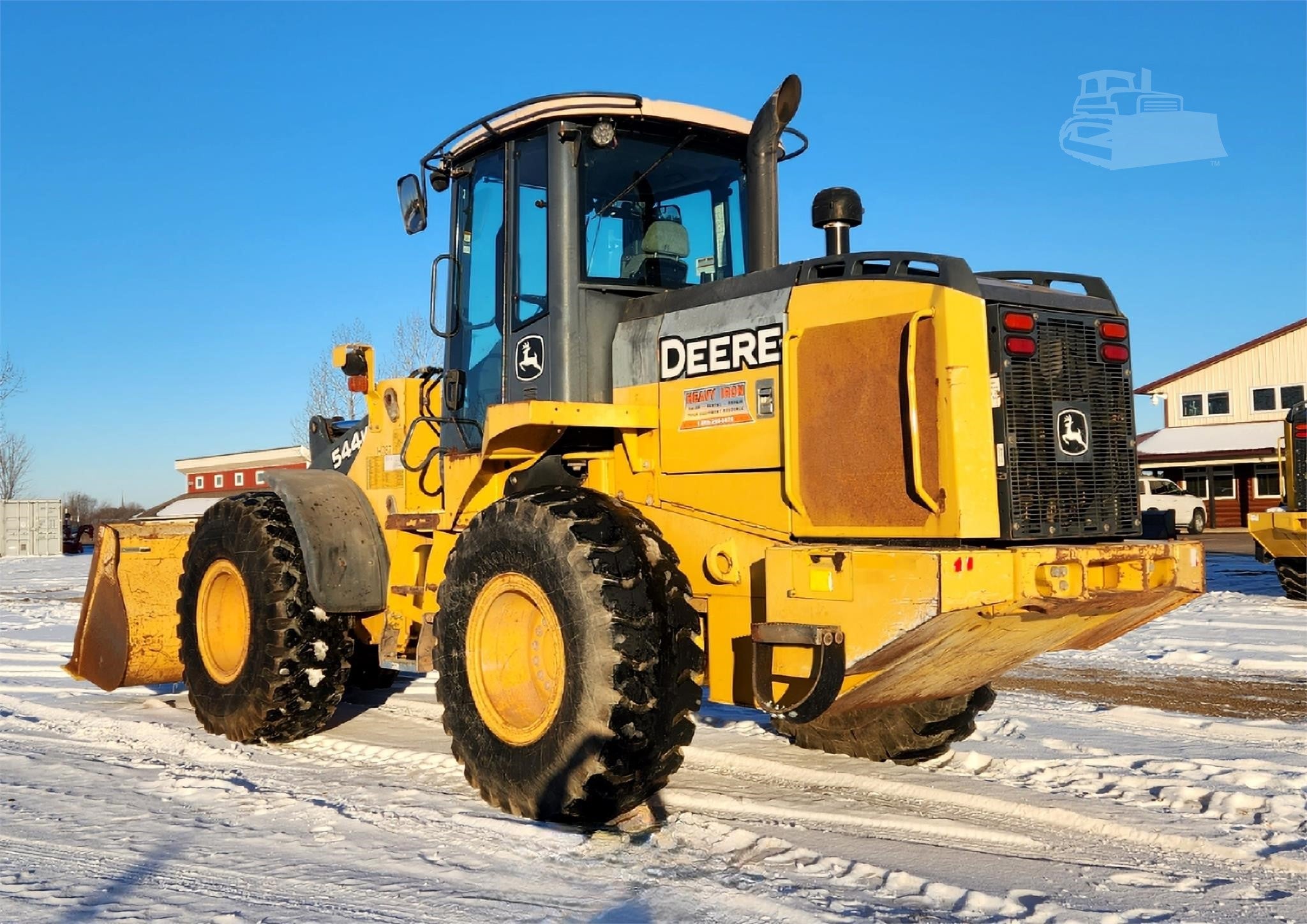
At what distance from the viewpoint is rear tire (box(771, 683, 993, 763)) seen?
242 inches

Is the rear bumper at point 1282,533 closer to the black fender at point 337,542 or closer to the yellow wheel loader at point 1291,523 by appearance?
the yellow wheel loader at point 1291,523

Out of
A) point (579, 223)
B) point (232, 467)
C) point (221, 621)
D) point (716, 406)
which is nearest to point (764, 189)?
point (579, 223)

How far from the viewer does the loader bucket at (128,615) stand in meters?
8.09

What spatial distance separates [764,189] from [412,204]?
6.79ft

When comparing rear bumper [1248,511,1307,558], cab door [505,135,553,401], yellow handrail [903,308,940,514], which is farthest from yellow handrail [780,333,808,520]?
rear bumper [1248,511,1307,558]

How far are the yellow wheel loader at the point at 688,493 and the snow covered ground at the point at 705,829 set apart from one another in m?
0.39

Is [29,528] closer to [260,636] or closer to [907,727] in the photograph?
[260,636]

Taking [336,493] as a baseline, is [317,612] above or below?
below

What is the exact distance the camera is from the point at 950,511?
467 centimetres

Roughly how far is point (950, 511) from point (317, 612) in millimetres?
4027

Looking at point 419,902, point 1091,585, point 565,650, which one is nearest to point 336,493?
point 565,650

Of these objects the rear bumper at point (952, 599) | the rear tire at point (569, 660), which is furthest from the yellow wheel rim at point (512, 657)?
the rear bumper at point (952, 599)

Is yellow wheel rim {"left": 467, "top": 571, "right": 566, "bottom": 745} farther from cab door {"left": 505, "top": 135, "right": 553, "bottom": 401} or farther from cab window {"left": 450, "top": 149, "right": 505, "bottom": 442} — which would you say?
cab window {"left": 450, "top": 149, "right": 505, "bottom": 442}

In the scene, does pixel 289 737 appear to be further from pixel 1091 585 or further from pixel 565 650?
pixel 1091 585
